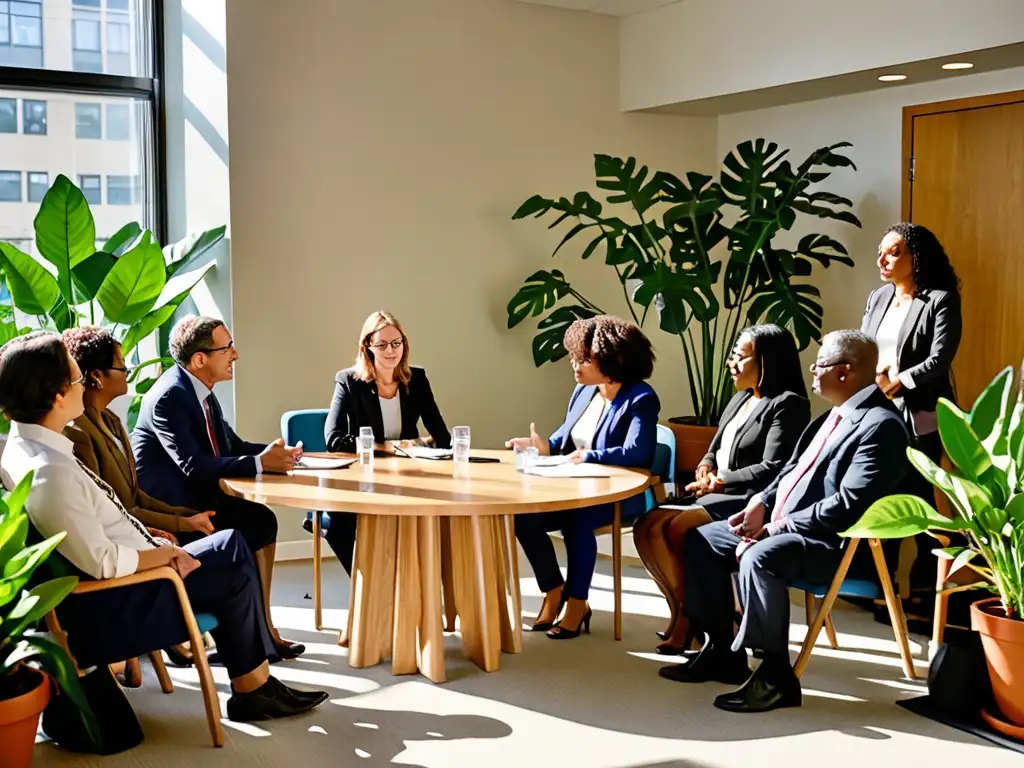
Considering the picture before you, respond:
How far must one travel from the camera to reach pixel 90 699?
3.56 m

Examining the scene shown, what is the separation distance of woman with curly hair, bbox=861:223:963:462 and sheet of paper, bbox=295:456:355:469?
2136 mm

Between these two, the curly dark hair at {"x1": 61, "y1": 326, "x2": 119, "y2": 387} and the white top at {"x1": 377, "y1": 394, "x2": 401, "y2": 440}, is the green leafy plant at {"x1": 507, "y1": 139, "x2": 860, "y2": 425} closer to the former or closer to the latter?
the white top at {"x1": 377, "y1": 394, "x2": 401, "y2": 440}

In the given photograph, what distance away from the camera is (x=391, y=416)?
5.02 metres

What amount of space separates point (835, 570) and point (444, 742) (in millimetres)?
1359

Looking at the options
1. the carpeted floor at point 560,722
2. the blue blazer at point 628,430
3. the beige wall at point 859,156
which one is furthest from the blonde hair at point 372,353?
the beige wall at point 859,156

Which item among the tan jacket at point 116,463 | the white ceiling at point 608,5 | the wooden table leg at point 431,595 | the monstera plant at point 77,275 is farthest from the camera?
the white ceiling at point 608,5

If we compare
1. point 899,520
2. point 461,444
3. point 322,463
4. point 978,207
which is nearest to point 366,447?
point 322,463

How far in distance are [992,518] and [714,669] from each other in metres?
1.11

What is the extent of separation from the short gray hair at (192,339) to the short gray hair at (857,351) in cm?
215

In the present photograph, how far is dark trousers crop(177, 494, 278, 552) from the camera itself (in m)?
4.38

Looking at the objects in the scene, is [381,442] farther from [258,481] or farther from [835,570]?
[835,570]

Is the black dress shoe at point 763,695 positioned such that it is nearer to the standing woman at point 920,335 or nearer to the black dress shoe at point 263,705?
the standing woman at point 920,335

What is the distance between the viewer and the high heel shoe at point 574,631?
183 inches

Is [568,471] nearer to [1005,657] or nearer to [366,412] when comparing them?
[366,412]
